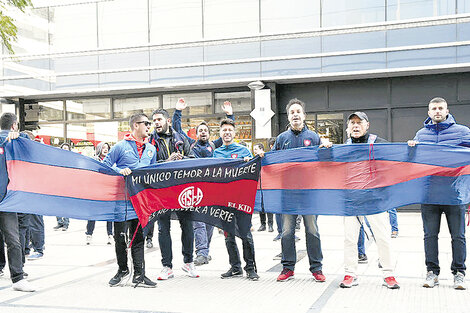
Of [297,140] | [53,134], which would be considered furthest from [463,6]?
[53,134]

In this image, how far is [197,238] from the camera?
7809 millimetres

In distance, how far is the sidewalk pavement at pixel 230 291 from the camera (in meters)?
5.19

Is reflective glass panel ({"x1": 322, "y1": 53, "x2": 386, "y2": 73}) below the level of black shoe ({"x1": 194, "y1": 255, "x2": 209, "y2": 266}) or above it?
above

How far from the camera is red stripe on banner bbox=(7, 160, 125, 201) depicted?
6.42 m

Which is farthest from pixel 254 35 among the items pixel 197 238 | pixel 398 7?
pixel 197 238

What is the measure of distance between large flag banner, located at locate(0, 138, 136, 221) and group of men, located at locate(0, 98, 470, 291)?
0.60 ft

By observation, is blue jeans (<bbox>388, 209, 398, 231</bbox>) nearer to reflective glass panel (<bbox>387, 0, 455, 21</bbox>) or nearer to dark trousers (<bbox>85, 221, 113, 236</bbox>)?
dark trousers (<bbox>85, 221, 113, 236</bbox>)

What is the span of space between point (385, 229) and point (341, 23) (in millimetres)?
11902

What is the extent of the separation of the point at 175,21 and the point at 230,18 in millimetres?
1956

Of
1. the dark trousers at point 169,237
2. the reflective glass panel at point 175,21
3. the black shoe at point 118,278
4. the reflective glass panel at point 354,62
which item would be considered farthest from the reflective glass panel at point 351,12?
the black shoe at point 118,278

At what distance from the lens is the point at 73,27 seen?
63.1 feet

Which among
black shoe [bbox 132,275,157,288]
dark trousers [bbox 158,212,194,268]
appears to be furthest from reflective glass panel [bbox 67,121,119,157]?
black shoe [bbox 132,275,157,288]

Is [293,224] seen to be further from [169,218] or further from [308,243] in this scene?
[169,218]

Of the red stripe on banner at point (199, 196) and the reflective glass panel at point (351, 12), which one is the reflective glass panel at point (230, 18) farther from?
the red stripe on banner at point (199, 196)
